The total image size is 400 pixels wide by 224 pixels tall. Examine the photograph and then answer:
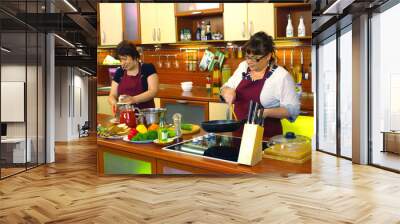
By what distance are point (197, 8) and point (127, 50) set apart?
84cm

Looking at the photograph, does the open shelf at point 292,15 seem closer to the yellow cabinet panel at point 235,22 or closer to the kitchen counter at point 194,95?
the yellow cabinet panel at point 235,22

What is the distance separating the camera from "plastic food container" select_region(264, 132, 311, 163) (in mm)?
3396

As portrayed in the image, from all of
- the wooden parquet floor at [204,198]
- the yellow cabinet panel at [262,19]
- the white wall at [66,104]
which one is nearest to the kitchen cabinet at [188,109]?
the wooden parquet floor at [204,198]

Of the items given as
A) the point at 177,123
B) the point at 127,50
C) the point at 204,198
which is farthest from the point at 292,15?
the point at 204,198

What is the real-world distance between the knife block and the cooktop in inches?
4.9

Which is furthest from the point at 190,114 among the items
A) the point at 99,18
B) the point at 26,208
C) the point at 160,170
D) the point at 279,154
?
the point at 26,208

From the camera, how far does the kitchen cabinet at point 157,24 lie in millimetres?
4035

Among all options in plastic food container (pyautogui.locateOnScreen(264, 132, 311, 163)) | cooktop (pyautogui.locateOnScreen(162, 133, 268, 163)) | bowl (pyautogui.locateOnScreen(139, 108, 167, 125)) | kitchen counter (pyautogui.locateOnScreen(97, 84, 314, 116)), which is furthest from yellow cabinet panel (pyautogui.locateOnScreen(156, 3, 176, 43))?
plastic food container (pyautogui.locateOnScreen(264, 132, 311, 163))

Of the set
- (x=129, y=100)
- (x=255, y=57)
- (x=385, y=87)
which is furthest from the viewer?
(x=385, y=87)

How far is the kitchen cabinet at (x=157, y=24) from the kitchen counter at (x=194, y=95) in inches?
18.9

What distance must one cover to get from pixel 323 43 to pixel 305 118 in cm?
375

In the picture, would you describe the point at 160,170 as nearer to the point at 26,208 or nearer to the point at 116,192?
the point at 116,192

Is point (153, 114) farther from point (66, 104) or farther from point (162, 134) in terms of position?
point (66, 104)

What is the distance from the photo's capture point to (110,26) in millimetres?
4051
